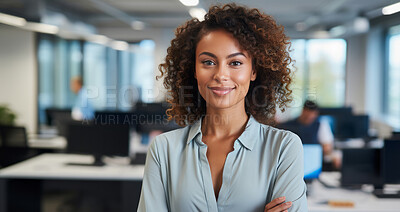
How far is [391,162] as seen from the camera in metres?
3.39

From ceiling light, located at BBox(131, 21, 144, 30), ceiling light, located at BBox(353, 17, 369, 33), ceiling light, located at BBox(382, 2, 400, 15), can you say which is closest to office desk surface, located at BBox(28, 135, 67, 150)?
ceiling light, located at BBox(131, 21, 144, 30)

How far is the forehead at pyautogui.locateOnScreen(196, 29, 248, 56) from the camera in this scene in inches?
Answer: 54.4

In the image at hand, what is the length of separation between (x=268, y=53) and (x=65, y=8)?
8.05 metres

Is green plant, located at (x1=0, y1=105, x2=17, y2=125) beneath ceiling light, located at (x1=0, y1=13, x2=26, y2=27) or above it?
beneath

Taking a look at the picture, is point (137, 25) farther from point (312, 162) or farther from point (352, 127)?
point (312, 162)

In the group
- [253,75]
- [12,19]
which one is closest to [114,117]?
[12,19]

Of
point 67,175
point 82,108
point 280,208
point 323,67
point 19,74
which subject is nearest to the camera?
point 280,208

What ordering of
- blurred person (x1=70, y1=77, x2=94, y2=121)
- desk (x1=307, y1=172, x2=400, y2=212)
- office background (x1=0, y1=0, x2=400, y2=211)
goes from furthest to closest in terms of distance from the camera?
office background (x1=0, y1=0, x2=400, y2=211) → blurred person (x1=70, y1=77, x2=94, y2=121) → desk (x1=307, y1=172, x2=400, y2=212)

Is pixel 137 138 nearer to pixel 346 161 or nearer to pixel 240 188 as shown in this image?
pixel 346 161

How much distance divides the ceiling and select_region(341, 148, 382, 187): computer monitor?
3301mm

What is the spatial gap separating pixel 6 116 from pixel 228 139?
25.1 ft

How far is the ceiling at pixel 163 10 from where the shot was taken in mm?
6562

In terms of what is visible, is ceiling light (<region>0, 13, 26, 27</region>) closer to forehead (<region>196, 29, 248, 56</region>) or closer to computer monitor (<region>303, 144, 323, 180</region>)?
computer monitor (<region>303, 144, 323, 180</region>)

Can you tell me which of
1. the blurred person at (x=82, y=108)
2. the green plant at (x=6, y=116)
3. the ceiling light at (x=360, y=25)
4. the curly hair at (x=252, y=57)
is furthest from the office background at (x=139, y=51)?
the curly hair at (x=252, y=57)
